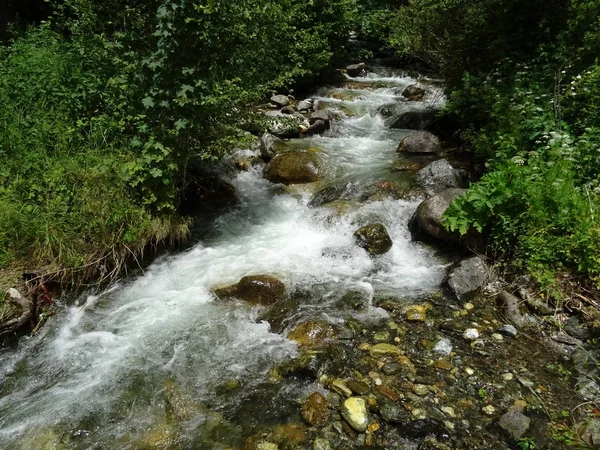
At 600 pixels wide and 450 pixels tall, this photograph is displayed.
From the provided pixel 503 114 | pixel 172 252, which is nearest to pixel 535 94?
pixel 503 114

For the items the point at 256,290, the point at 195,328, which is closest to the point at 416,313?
the point at 256,290

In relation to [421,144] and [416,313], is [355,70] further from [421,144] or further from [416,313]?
[416,313]

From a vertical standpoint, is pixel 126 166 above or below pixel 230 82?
below

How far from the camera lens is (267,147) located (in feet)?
32.4

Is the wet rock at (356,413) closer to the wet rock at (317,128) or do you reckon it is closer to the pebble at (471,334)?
the pebble at (471,334)

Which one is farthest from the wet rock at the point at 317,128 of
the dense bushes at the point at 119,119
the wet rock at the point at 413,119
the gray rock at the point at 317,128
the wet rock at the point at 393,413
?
the wet rock at the point at 393,413

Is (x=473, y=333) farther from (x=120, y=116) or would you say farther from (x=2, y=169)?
(x=2, y=169)

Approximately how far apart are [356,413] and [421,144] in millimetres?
8048

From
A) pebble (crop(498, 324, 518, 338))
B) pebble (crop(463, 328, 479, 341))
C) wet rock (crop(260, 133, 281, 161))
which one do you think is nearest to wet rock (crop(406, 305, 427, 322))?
pebble (crop(463, 328, 479, 341))

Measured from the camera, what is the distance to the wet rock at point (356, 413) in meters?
3.50

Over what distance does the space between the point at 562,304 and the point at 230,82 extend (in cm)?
518

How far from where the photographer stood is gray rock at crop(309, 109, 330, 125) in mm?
12125

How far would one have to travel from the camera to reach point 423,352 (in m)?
4.38

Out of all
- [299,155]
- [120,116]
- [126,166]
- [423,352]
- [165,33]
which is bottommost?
[423,352]
